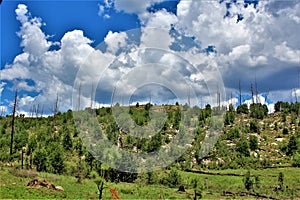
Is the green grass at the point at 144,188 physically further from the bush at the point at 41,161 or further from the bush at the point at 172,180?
the bush at the point at 41,161

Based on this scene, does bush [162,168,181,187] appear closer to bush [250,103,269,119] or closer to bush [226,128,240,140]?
bush [226,128,240,140]

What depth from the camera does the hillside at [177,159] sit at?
33.2 m

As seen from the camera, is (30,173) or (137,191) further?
(30,173)

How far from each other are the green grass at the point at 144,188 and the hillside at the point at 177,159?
70 millimetres

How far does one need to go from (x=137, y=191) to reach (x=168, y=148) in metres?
27.3

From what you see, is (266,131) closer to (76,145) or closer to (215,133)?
(215,133)

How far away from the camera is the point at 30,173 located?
3359 cm

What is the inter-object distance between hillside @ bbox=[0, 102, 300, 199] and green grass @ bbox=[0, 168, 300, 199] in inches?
2.7

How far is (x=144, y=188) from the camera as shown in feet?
112

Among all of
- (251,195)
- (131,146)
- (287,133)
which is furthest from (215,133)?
(251,195)

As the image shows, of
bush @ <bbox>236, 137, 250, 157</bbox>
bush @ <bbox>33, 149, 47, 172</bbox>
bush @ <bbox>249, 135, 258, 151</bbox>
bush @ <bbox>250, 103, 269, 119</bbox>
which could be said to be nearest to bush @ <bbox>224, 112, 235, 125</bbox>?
bush @ <bbox>250, 103, 269, 119</bbox>

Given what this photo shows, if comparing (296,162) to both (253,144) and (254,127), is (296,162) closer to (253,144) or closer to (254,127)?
(253,144)

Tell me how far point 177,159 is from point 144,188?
70.7ft

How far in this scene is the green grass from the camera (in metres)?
24.6
